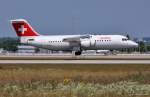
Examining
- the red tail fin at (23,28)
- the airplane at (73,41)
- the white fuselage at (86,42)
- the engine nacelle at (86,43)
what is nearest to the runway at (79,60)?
the white fuselage at (86,42)

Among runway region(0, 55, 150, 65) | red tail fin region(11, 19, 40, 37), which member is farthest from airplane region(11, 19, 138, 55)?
runway region(0, 55, 150, 65)

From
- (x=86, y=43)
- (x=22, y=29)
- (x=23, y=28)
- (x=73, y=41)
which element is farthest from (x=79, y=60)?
(x=23, y=28)

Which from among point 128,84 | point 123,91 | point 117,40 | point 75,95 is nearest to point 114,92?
point 123,91

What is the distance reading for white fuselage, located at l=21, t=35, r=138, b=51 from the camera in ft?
318

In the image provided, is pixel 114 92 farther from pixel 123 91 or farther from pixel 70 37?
pixel 70 37

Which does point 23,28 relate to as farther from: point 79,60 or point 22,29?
point 79,60

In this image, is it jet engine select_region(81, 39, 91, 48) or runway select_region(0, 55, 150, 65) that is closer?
runway select_region(0, 55, 150, 65)

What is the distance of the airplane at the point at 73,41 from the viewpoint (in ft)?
319

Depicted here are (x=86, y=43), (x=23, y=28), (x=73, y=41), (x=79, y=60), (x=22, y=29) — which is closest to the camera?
(x=79, y=60)

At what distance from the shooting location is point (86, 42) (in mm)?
98625

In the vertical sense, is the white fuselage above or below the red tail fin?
below

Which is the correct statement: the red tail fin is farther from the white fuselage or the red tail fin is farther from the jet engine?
the jet engine

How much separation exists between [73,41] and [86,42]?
3457 mm

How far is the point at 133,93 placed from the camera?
2436 cm
